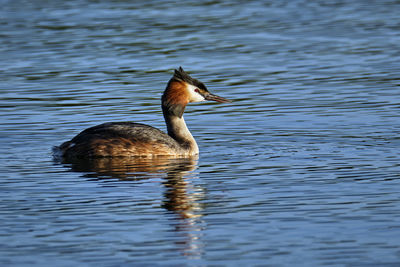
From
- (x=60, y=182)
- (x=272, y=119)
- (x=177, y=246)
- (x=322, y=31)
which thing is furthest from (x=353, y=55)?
(x=177, y=246)

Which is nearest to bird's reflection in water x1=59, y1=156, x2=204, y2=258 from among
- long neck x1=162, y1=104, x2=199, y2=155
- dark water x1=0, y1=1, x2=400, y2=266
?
dark water x1=0, y1=1, x2=400, y2=266

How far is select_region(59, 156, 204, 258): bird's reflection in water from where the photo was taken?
365 inches

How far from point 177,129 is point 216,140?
2.47 feet

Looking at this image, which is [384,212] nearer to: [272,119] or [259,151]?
[259,151]

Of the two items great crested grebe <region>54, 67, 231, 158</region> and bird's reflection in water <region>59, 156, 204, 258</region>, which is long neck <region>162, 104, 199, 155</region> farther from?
bird's reflection in water <region>59, 156, 204, 258</region>

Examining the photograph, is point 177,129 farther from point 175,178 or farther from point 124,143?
point 175,178

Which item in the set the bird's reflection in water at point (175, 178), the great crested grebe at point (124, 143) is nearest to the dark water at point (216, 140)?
the bird's reflection in water at point (175, 178)

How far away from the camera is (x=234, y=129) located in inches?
621

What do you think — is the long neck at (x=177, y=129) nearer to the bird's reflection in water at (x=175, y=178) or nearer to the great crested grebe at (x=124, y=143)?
the great crested grebe at (x=124, y=143)

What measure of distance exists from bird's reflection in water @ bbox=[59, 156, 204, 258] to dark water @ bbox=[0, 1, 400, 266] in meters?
0.03

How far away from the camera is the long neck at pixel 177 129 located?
556 inches

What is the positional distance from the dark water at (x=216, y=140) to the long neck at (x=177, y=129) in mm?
354

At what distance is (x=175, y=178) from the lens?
12203 millimetres

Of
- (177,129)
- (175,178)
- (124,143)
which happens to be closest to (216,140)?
(177,129)
